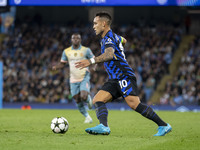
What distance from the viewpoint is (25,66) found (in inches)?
1105

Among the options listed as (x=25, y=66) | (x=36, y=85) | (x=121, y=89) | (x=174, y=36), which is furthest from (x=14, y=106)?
(x=121, y=89)

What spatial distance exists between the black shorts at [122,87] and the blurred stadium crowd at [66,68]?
1557cm

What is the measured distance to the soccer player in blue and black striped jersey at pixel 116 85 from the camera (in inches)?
317

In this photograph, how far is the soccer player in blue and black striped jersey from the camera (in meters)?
8.05

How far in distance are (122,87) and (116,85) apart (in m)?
0.16

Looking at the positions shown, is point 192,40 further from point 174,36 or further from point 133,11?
point 133,11

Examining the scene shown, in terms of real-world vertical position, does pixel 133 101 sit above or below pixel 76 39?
below

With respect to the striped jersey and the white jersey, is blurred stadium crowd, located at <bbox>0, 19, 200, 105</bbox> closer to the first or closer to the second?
the white jersey

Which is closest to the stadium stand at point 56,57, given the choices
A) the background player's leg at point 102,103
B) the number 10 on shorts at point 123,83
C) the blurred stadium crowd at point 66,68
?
the blurred stadium crowd at point 66,68

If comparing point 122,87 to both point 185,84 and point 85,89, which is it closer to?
point 85,89

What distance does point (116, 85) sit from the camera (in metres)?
8.24

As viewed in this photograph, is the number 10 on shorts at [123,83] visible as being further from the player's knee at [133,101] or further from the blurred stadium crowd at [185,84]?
the blurred stadium crowd at [185,84]

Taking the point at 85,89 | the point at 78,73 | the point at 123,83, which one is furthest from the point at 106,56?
the point at 78,73

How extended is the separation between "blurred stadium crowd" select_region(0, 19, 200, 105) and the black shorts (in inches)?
613
